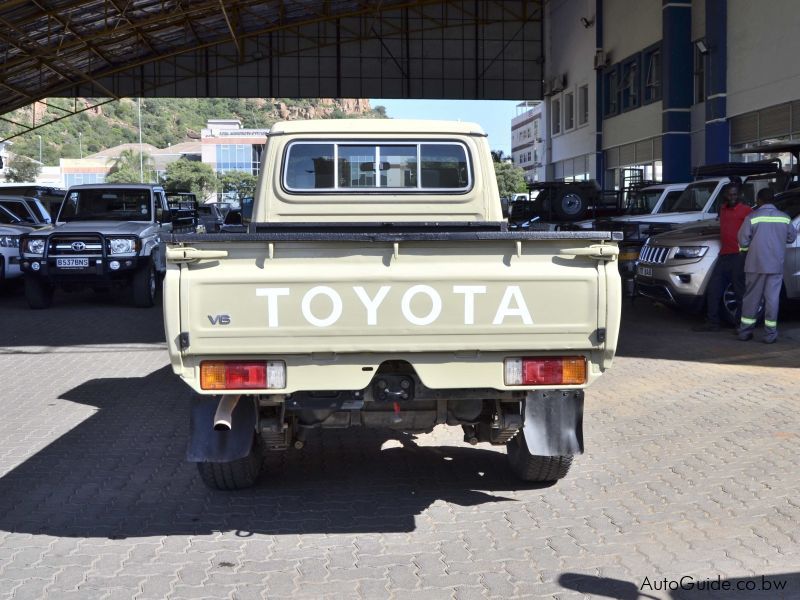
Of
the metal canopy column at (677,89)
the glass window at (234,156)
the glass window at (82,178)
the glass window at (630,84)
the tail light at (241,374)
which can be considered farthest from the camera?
the glass window at (234,156)

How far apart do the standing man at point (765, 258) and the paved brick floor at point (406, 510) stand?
2.86 m

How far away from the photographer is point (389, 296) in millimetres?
4711

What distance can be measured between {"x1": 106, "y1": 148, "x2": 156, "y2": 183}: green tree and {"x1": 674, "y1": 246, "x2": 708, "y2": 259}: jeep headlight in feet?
304

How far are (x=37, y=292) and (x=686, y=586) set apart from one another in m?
13.5

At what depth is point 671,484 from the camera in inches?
235

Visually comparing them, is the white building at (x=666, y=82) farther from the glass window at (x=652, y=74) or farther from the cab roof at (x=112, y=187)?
the cab roof at (x=112, y=187)

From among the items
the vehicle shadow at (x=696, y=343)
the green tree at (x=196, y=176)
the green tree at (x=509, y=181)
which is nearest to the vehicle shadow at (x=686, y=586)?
the vehicle shadow at (x=696, y=343)

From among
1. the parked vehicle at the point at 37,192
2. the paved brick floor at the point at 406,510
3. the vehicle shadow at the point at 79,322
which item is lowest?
the paved brick floor at the point at 406,510

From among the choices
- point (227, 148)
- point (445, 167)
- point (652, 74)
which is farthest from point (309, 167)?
point (227, 148)

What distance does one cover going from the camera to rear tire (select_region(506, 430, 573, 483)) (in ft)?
18.7

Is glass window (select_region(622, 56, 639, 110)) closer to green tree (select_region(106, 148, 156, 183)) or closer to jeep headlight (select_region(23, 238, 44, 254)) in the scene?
jeep headlight (select_region(23, 238, 44, 254))

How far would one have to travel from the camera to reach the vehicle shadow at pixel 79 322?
12625 mm

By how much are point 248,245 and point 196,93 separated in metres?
35.8

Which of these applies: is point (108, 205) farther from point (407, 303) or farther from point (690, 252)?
point (407, 303)
